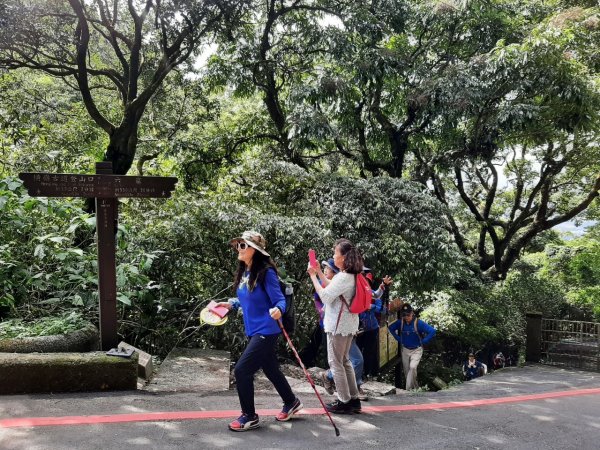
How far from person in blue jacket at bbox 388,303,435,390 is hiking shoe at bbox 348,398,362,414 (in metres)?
3.20

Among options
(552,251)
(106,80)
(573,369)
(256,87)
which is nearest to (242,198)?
(256,87)

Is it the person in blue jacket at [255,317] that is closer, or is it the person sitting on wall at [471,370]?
the person in blue jacket at [255,317]

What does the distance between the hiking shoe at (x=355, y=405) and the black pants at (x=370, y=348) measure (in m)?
1.58

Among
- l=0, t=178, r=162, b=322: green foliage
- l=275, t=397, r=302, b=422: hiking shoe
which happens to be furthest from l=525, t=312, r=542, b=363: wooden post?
l=0, t=178, r=162, b=322: green foliage

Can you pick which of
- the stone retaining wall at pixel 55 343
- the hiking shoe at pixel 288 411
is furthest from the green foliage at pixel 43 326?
the hiking shoe at pixel 288 411

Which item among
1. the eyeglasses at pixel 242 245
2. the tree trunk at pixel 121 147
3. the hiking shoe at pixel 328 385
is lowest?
the hiking shoe at pixel 328 385

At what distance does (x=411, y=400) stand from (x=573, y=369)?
5.93 metres

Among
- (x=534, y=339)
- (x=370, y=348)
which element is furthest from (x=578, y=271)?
(x=370, y=348)

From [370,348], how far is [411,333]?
1.38 meters

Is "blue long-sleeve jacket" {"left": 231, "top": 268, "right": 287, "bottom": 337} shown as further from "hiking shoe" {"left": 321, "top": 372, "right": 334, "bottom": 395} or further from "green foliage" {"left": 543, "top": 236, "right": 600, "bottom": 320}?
"green foliage" {"left": 543, "top": 236, "right": 600, "bottom": 320}

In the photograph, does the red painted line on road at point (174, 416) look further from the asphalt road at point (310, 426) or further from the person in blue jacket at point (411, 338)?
the person in blue jacket at point (411, 338)

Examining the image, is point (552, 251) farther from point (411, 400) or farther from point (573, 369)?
point (411, 400)

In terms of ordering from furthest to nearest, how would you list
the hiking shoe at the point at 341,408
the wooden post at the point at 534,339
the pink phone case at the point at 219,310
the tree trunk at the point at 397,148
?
the tree trunk at the point at 397,148 → the wooden post at the point at 534,339 → the hiking shoe at the point at 341,408 → the pink phone case at the point at 219,310

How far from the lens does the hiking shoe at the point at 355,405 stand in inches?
197
